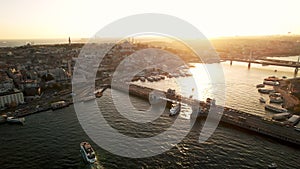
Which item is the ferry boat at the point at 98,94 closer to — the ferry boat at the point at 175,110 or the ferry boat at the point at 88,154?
the ferry boat at the point at 175,110

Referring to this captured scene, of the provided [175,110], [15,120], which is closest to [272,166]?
[175,110]

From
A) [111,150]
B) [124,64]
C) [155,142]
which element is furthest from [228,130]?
[124,64]

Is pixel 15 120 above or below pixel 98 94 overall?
below

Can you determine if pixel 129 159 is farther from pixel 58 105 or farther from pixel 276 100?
pixel 276 100

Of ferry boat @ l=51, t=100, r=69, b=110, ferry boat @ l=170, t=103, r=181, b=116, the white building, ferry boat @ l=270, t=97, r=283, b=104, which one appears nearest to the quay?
ferry boat @ l=170, t=103, r=181, b=116

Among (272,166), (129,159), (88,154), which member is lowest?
(129,159)

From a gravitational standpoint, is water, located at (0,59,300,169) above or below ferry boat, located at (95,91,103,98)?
below

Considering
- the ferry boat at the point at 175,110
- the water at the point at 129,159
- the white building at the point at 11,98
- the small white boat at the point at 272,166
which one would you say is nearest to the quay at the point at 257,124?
the water at the point at 129,159

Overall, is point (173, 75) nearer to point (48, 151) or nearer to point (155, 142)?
point (155, 142)

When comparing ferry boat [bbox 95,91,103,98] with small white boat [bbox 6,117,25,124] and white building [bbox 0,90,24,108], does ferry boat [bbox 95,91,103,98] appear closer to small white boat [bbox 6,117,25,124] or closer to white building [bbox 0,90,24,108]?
white building [bbox 0,90,24,108]
